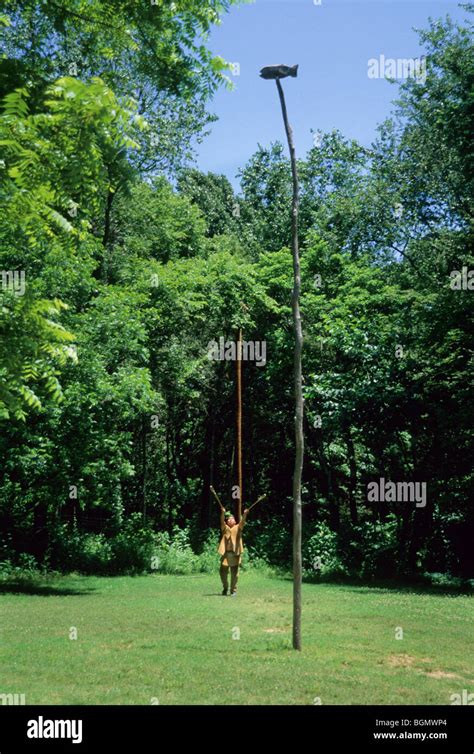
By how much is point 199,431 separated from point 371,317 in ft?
44.7

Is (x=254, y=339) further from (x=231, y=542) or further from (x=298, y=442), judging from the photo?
(x=298, y=442)

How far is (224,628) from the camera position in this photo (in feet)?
50.3

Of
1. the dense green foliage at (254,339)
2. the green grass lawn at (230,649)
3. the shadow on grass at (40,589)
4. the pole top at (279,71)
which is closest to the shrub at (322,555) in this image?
the dense green foliage at (254,339)

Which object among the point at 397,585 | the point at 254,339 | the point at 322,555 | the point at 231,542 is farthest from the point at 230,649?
the point at 254,339

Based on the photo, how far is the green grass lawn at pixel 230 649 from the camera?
383 inches

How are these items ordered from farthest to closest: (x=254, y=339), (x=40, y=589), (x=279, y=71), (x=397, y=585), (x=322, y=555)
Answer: (x=254, y=339), (x=322, y=555), (x=397, y=585), (x=40, y=589), (x=279, y=71)

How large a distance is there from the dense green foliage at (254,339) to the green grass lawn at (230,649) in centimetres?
478

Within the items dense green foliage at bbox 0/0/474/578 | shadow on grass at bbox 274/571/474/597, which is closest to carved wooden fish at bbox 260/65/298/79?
dense green foliage at bbox 0/0/474/578

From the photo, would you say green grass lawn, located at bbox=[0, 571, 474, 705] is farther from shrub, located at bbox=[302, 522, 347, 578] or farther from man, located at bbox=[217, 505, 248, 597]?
shrub, located at bbox=[302, 522, 347, 578]

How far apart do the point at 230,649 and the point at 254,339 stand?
2633 cm

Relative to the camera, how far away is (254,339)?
38500mm

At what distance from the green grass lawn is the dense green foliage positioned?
4785mm
